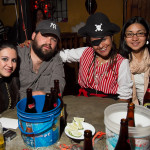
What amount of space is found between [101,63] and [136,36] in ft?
1.71

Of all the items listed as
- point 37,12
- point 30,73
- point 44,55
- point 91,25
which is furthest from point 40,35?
point 37,12

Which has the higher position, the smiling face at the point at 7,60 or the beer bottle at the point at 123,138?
the smiling face at the point at 7,60

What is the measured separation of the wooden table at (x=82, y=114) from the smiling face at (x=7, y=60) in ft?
1.34

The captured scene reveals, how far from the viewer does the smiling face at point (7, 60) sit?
158cm

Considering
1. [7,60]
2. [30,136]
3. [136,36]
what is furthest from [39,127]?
[136,36]

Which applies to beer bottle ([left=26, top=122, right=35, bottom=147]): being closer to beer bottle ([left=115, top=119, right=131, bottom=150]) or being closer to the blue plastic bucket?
the blue plastic bucket

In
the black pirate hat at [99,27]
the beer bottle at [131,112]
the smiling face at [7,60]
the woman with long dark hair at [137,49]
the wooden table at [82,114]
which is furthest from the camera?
the woman with long dark hair at [137,49]

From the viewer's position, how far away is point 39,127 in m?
0.94

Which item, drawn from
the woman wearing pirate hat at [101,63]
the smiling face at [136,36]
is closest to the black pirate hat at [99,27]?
the woman wearing pirate hat at [101,63]

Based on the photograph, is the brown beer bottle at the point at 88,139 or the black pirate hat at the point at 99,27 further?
the black pirate hat at the point at 99,27

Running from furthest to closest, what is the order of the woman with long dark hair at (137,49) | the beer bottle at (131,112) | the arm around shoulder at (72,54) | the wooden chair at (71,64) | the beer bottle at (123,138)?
the wooden chair at (71,64) → the arm around shoulder at (72,54) → the woman with long dark hair at (137,49) → the beer bottle at (131,112) → the beer bottle at (123,138)

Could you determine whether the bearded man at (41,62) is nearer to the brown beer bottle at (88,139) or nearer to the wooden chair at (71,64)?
the brown beer bottle at (88,139)

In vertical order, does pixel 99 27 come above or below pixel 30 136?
above

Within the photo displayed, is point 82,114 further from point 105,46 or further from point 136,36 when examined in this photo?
point 136,36
